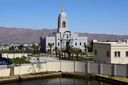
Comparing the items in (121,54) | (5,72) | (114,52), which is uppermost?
(114,52)

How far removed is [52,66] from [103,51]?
22.9 ft

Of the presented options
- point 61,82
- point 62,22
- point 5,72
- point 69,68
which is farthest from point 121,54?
point 62,22

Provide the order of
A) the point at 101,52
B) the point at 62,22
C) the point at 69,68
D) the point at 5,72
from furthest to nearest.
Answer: the point at 62,22 → the point at 101,52 → the point at 69,68 → the point at 5,72

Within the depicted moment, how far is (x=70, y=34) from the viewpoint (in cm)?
7994

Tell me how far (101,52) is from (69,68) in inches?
190

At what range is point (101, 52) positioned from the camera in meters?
42.1

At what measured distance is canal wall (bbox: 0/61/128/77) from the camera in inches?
1395

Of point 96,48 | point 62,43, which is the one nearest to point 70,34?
point 62,43

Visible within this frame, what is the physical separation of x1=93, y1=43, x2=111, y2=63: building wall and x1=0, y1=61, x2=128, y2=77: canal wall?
10.2 feet

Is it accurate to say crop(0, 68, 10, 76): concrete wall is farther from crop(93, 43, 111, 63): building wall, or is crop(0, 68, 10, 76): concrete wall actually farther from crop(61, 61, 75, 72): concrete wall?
crop(93, 43, 111, 63): building wall

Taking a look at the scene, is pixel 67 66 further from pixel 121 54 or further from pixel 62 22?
pixel 62 22

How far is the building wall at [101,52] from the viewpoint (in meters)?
40.7

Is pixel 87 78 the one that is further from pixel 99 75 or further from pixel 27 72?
pixel 27 72

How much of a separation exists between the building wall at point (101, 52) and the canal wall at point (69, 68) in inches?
123
